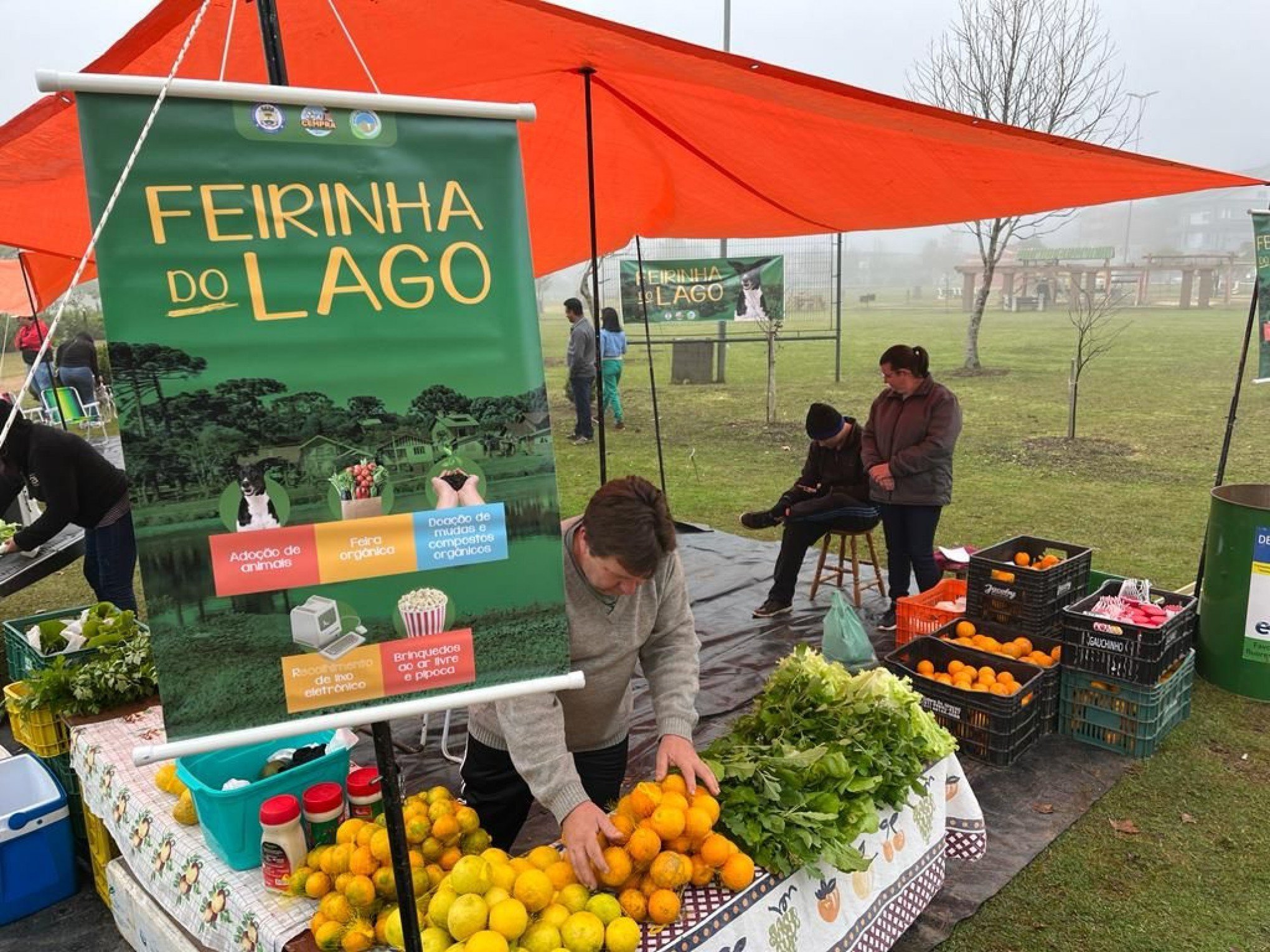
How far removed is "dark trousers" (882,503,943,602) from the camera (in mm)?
5801

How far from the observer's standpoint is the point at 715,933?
2.21 m

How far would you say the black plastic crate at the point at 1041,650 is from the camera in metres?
4.47

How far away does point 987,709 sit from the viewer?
4.25 m

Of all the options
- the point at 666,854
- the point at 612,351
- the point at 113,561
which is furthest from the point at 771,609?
the point at 612,351

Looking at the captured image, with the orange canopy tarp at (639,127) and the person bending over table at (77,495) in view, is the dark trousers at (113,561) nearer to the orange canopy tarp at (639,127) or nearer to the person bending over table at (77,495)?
the person bending over table at (77,495)

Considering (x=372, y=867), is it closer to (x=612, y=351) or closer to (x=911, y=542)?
(x=911, y=542)

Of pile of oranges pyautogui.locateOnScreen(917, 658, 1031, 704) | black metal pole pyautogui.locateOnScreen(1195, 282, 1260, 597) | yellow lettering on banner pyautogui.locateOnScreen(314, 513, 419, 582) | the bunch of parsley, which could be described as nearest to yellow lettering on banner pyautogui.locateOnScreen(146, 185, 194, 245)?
yellow lettering on banner pyautogui.locateOnScreen(314, 513, 419, 582)

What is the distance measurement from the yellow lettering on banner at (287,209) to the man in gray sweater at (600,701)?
3.29 ft

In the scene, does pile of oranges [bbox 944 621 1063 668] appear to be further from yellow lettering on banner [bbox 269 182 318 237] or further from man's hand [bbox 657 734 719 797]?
yellow lettering on banner [bbox 269 182 318 237]

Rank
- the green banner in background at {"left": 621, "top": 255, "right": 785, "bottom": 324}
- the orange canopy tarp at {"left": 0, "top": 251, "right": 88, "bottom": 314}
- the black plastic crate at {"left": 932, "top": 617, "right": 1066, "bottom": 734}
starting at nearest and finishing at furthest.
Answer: the black plastic crate at {"left": 932, "top": 617, "right": 1066, "bottom": 734}, the orange canopy tarp at {"left": 0, "top": 251, "right": 88, "bottom": 314}, the green banner in background at {"left": 621, "top": 255, "right": 785, "bottom": 324}

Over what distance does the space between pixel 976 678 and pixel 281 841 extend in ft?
11.5

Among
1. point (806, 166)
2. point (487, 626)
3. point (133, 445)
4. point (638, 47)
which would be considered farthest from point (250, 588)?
point (806, 166)

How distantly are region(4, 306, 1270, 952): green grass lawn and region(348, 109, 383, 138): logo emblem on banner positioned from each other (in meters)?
3.26

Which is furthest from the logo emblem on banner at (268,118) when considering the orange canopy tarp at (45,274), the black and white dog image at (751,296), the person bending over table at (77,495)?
the black and white dog image at (751,296)
